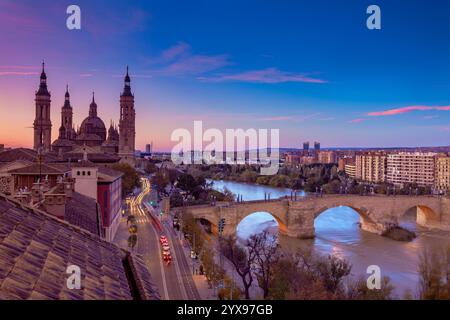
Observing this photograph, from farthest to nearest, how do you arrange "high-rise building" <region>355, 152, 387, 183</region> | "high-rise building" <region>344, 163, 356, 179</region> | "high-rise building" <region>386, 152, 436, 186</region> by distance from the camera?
"high-rise building" <region>344, 163, 356, 179</region> < "high-rise building" <region>355, 152, 387, 183</region> < "high-rise building" <region>386, 152, 436, 186</region>

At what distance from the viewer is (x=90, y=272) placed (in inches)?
67.0

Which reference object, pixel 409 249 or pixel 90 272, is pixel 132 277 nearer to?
pixel 90 272

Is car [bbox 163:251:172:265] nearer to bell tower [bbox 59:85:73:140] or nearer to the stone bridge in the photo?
the stone bridge

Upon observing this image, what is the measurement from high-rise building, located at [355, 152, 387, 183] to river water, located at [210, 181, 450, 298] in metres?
19.4

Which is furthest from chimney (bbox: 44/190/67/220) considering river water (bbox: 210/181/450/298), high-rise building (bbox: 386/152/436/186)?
high-rise building (bbox: 386/152/436/186)

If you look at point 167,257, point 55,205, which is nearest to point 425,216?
point 167,257

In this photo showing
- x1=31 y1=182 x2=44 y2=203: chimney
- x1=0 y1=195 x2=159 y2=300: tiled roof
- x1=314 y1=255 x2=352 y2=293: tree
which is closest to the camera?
x1=0 y1=195 x2=159 y2=300: tiled roof

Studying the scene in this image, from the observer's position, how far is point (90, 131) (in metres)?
29.2

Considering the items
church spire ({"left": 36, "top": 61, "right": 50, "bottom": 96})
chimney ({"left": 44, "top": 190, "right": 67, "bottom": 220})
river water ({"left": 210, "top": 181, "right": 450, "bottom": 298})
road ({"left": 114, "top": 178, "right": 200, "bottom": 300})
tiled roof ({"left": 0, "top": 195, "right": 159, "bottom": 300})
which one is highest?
church spire ({"left": 36, "top": 61, "right": 50, "bottom": 96})

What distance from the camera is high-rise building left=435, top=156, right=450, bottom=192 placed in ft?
113

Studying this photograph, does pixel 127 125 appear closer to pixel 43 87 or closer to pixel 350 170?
pixel 43 87

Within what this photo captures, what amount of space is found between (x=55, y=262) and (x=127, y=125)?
2649 centimetres
